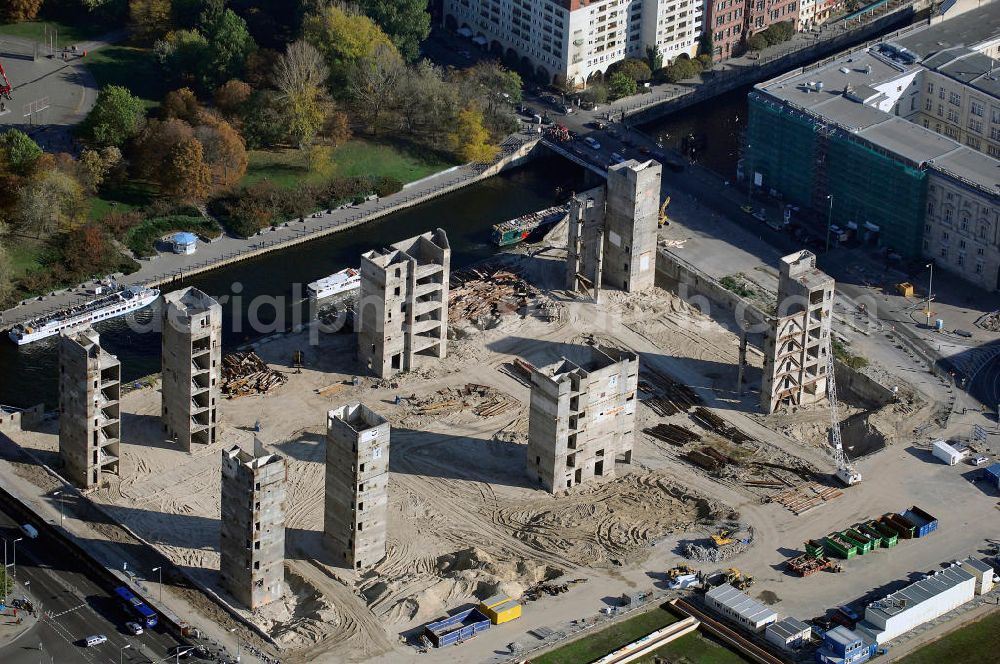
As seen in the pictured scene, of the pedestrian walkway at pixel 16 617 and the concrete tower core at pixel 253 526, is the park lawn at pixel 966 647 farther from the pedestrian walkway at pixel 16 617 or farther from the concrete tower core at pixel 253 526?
the pedestrian walkway at pixel 16 617

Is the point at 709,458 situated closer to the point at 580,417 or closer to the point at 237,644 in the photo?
the point at 580,417

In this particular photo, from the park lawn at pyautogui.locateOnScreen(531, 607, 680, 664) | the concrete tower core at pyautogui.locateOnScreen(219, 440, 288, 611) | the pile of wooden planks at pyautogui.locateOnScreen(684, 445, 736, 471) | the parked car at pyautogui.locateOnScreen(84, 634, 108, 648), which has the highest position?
the concrete tower core at pyautogui.locateOnScreen(219, 440, 288, 611)

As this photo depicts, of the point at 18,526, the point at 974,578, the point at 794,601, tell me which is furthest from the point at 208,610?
the point at 974,578

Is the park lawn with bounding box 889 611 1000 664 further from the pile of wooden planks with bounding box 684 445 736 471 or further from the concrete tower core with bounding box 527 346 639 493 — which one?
the concrete tower core with bounding box 527 346 639 493

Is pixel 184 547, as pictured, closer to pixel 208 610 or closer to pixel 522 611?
pixel 208 610

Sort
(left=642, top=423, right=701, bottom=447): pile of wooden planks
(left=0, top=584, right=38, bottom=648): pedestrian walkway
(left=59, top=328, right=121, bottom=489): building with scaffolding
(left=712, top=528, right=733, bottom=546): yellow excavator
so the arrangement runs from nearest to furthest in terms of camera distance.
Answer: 1. (left=0, top=584, right=38, bottom=648): pedestrian walkway
2. (left=712, top=528, right=733, bottom=546): yellow excavator
3. (left=59, top=328, right=121, bottom=489): building with scaffolding
4. (left=642, top=423, right=701, bottom=447): pile of wooden planks

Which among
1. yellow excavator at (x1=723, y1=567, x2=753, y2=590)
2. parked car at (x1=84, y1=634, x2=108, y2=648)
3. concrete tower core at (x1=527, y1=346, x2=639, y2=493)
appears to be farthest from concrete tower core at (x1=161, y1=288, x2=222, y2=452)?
yellow excavator at (x1=723, y1=567, x2=753, y2=590)
